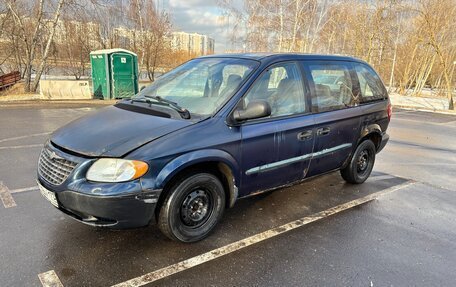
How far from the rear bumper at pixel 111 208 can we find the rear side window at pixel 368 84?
11.2ft

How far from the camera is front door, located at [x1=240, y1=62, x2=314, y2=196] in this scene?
134 inches

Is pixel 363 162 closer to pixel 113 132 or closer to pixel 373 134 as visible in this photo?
pixel 373 134

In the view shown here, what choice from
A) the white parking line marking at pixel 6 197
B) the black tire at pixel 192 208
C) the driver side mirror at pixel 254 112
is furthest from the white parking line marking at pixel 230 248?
the white parking line marking at pixel 6 197

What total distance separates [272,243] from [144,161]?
4.98 ft

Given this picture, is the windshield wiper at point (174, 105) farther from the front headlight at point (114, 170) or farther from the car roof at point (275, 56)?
the car roof at point (275, 56)

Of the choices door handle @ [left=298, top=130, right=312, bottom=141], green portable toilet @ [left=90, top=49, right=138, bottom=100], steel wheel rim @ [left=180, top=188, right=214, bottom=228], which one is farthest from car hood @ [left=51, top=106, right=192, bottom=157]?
green portable toilet @ [left=90, top=49, right=138, bottom=100]

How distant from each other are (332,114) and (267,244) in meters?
1.86

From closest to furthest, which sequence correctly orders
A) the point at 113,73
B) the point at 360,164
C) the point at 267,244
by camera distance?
the point at 267,244, the point at 360,164, the point at 113,73

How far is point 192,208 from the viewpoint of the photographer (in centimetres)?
321

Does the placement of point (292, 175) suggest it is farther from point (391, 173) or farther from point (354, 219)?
point (391, 173)

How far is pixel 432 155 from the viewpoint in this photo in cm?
764

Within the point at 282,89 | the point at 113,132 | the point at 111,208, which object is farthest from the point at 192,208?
the point at 282,89

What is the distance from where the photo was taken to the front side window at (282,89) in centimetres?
359

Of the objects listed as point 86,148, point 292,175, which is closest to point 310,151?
point 292,175
